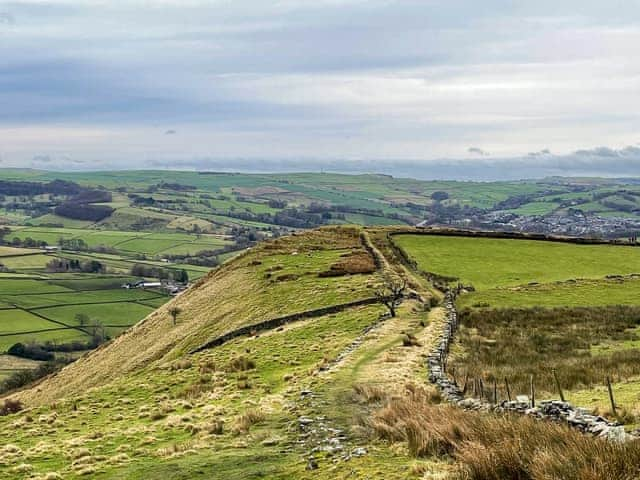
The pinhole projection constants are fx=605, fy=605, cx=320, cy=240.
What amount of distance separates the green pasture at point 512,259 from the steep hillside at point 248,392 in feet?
21.5

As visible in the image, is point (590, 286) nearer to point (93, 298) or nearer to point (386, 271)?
point (386, 271)

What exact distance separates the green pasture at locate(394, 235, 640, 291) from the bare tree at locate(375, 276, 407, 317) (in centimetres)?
710

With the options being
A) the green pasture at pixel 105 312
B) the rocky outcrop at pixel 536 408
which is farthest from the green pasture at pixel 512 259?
the green pasture at pixel 105 312

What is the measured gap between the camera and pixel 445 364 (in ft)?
85.4

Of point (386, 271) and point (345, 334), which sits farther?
point (386, 271)

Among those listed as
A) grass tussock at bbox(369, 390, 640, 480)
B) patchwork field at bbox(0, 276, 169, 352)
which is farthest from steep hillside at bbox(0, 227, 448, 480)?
patchwork field at bbox(0, 276, 169, 352)

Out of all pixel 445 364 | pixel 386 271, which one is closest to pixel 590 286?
pixel 386 271

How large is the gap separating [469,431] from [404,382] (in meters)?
9.26

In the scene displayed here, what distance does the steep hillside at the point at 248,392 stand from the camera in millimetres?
15195

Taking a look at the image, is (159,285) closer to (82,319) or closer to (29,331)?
(82,319)

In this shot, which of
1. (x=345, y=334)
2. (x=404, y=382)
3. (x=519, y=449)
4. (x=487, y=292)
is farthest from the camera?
(x=487, y=292)

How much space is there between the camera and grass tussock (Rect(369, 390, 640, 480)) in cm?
911

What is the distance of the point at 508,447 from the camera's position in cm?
1061

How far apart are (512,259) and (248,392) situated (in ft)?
138
